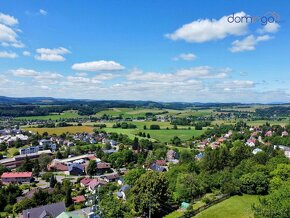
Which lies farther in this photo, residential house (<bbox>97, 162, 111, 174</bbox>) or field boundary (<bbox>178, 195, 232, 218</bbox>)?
residential house (<bbox>97, 162, 111, 174</bbox>)

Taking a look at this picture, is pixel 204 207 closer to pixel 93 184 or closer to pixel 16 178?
pixel 93 184

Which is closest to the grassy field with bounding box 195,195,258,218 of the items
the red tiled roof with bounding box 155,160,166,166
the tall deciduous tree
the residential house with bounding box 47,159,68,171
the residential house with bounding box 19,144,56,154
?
the tall deciduous tree

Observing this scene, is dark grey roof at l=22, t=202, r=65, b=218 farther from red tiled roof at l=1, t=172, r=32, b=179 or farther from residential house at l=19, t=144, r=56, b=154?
residential house at l=19, t=144, r=56, b=154

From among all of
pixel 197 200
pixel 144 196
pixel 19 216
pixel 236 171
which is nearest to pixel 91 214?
pixel 144 196

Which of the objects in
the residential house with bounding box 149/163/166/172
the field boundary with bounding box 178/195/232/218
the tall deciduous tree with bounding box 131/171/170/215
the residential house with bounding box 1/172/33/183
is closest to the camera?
the field boundary with bounding box 178/195/232/218

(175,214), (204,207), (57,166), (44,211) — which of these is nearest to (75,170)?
(57,166)

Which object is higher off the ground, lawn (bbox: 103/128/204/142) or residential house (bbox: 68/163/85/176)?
lawn (bbox: 103/128/204/142)
